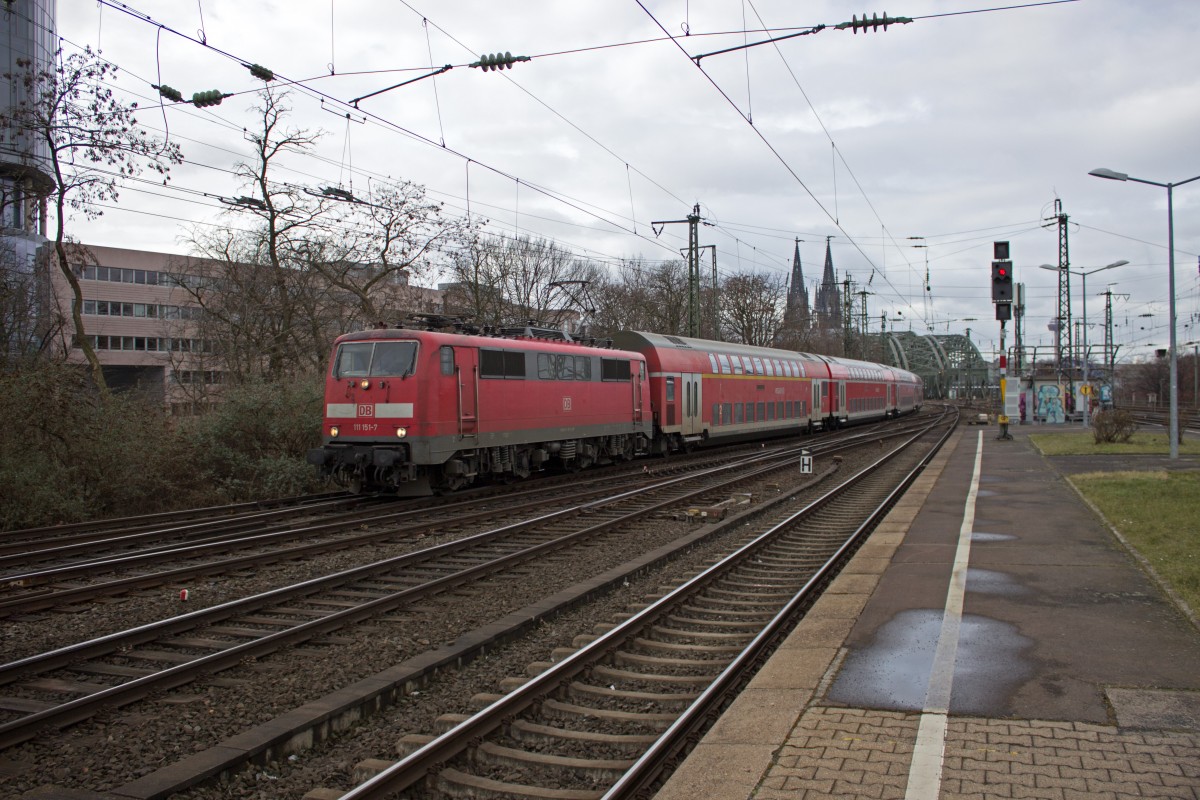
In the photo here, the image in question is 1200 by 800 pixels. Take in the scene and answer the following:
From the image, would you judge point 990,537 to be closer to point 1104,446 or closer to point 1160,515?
point 1160,515

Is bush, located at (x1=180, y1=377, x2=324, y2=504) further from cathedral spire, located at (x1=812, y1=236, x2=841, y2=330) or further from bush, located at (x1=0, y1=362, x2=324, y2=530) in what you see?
cathedral spire, located at (x1=812, y1=236, x2=841, y2=330)

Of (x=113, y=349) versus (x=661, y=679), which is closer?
(x=661, y=679)

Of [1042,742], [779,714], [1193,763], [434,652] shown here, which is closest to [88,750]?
[434,652]

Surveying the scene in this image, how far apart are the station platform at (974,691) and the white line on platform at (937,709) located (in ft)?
0.04

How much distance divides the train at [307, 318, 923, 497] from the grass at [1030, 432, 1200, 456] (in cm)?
987

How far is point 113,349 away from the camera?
62.6m

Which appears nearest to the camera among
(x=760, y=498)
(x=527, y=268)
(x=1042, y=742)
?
(x=1042, y=742)

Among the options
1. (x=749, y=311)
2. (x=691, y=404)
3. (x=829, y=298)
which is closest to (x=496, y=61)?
(x=691, y=404)

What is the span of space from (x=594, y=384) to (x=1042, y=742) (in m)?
15.9

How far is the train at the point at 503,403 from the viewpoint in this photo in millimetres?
14719

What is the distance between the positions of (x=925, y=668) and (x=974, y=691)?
21.1 inches

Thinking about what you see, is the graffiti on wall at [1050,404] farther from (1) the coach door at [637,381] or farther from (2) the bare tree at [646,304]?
(1) the coach door at [637,381]

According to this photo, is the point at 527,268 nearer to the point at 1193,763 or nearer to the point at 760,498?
the point at 760,498

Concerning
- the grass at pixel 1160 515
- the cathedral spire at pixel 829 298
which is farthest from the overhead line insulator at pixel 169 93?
the cathedral spire at pixel 829 298
